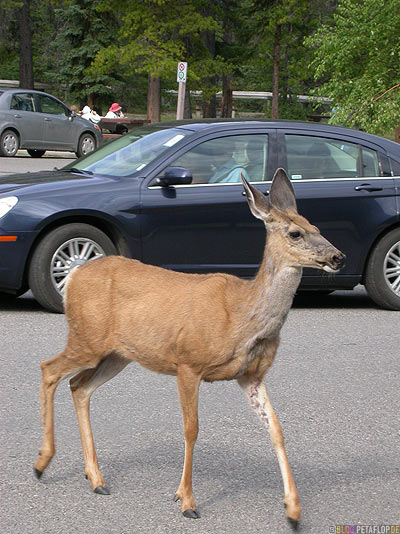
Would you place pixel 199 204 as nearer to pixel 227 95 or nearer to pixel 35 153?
pixel 35 153

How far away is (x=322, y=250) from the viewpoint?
4422mm

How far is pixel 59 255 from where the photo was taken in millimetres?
8812

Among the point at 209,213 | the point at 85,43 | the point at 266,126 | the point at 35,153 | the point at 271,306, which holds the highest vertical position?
the point at 85,43

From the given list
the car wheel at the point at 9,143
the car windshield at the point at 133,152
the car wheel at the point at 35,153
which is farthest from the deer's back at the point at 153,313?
the car wheel at the point at 35,153

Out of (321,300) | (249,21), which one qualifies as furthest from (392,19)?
(249,21)

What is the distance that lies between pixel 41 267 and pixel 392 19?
14.9 meters

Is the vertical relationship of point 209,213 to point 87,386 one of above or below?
above

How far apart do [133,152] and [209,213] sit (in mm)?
1052

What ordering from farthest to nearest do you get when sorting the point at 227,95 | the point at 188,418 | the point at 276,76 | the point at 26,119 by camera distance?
the point at 227,95
the point at 276,76
the point at 26,119
the point at 188,418

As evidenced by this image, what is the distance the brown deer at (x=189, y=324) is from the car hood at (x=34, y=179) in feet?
14.2

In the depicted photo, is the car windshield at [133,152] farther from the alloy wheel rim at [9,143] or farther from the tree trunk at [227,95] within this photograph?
the tree trunk at [227,95]

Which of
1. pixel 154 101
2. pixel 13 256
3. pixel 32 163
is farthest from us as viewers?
pixel 154 101

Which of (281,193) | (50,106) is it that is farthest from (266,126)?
(50,106)

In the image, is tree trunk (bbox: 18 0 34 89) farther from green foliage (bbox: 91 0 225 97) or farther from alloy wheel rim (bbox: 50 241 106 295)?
alloy wheel rim (bbox: 50 241 106 295)
